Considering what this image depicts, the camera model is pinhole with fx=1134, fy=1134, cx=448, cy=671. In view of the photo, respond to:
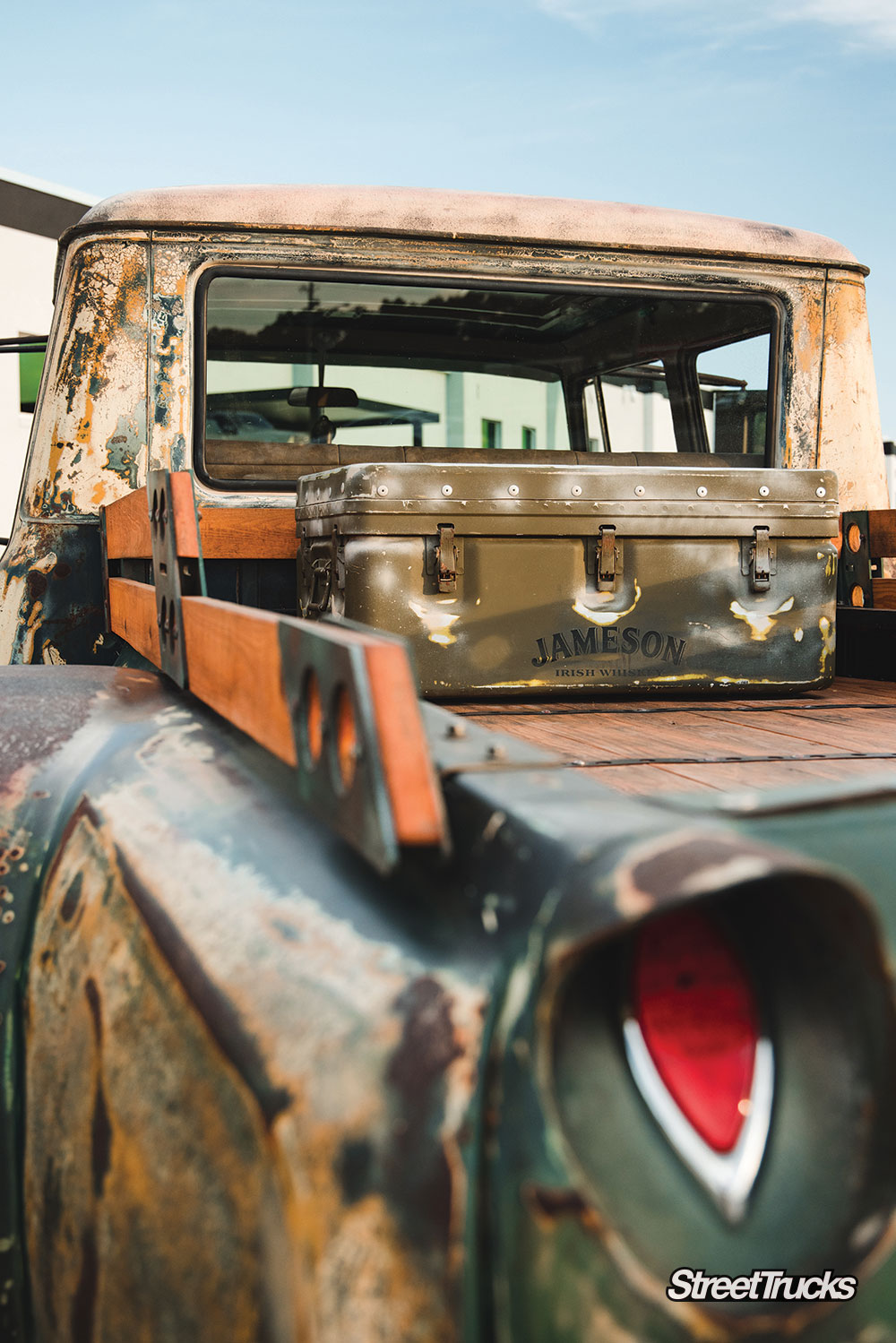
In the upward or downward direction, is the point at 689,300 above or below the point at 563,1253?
above

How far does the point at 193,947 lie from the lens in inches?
33.9

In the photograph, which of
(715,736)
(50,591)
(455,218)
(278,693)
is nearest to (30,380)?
(50,591)

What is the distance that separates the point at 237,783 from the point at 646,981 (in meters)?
0.53

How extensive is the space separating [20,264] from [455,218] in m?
12.1

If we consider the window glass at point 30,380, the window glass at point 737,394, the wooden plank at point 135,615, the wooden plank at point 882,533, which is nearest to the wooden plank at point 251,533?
the wooden plank at point 135,615

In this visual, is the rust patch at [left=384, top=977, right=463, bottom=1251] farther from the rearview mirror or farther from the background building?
the background building

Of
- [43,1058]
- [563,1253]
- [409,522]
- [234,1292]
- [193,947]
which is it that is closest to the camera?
[563,1253]

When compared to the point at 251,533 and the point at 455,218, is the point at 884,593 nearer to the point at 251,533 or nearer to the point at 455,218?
the point at 455,218

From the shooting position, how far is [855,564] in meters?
2.36

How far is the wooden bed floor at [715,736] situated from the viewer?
1138 millimetres

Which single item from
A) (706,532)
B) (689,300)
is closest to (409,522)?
(706,532)

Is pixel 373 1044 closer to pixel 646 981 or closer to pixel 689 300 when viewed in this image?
pixel 646 981

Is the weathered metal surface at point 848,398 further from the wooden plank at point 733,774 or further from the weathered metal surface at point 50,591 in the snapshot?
the weathered metal surface at point 50,591

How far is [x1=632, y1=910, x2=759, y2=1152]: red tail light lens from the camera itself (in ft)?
2.19
